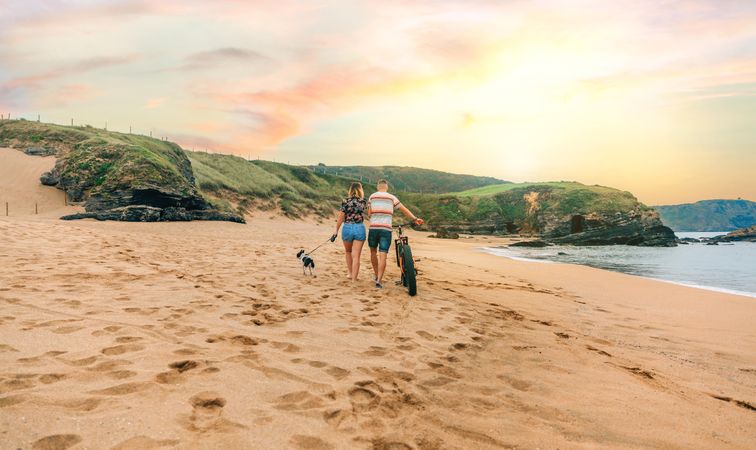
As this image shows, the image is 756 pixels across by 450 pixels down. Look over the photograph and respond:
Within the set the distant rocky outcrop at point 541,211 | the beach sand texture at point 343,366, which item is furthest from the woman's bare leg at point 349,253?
the distant rocky outcrop at point 541,211

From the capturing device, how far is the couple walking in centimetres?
816

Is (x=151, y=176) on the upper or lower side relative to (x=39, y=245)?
upper

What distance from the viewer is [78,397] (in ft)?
8.79

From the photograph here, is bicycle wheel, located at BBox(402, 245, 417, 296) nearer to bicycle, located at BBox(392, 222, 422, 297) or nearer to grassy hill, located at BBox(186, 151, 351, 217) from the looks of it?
bicycle, located at BBox(392, 222, 422, 297)

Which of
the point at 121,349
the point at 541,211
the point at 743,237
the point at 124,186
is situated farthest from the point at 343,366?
the point at 743,237

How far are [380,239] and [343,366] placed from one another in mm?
4550

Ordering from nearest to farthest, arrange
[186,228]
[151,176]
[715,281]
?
[715,281]
[186,228]
[151,176]

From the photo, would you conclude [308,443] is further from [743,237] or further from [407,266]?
[743,237]

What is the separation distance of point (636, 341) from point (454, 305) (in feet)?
8.90

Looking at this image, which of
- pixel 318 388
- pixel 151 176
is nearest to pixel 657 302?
pixel 318 388

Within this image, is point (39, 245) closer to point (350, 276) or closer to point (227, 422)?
point (350, 276)

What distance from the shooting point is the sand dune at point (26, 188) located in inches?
861

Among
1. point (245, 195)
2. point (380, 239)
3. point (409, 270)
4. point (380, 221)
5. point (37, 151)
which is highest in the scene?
point (37, 151)

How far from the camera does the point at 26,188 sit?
23.9 m
